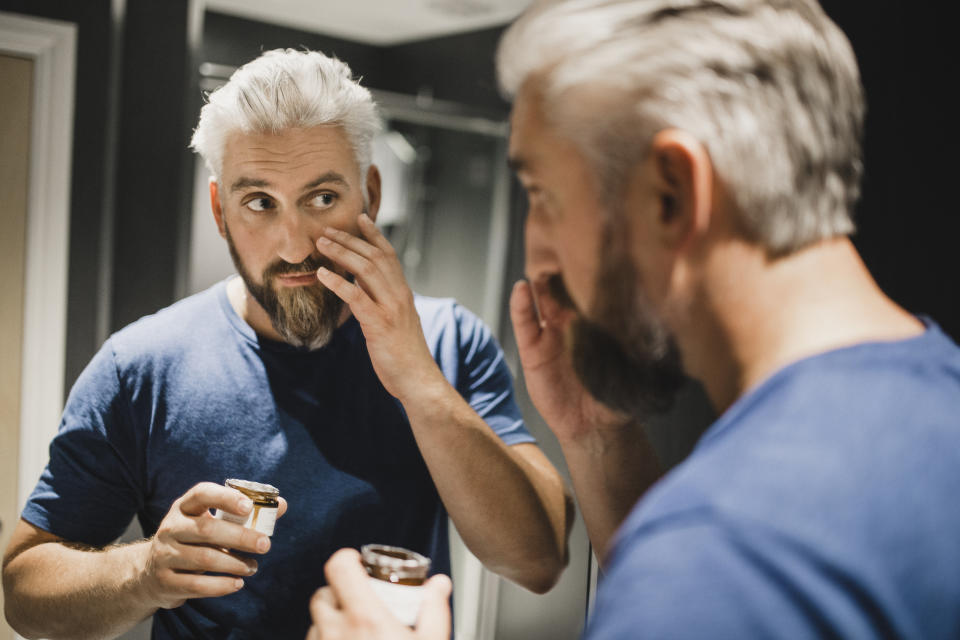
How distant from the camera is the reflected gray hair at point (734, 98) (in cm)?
52

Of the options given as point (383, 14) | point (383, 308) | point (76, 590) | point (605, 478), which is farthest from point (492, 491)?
point (383, 14)

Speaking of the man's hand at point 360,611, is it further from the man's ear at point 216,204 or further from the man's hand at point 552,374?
the man's ear at point 216,204

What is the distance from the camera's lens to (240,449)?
95 centimetres

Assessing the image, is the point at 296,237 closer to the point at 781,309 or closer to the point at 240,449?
the point at 240,449

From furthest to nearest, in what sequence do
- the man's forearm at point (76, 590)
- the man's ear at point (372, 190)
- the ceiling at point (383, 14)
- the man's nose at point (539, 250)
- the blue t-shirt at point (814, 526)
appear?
the ceiling at point (383, 14), the man's ear at point (372, 190), the man's forearm at point (76, 590), the man's nose at point (539, 250), the blue t-shirt at point (814, 526)

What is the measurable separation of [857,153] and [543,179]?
237 millimetres

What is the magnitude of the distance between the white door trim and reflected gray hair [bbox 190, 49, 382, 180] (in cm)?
31

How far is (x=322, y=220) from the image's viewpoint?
36.7 inches

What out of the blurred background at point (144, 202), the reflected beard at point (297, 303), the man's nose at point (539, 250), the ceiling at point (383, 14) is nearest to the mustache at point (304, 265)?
the reflected beard at point (297, 303)

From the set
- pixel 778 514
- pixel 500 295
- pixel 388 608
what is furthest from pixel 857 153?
pixel 500 295

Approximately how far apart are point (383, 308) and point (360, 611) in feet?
1.34

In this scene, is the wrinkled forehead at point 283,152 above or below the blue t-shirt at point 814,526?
above

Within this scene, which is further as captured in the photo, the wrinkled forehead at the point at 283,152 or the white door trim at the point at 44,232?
the white door trim at the point at 44,232

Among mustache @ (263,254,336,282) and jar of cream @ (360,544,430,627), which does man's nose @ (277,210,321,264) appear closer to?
mustache @ (263,254,336,282)
